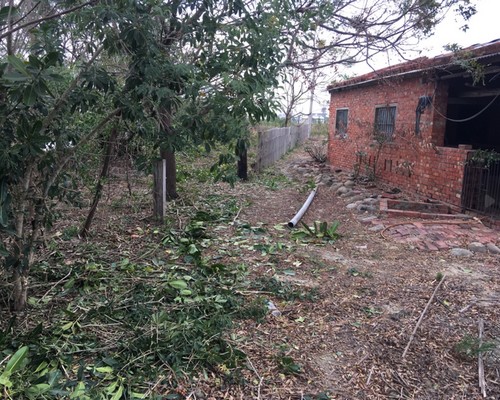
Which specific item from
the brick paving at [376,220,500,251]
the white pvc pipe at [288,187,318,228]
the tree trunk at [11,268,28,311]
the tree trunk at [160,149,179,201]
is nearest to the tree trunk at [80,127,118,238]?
the tree trunk at [11,268,28,311]

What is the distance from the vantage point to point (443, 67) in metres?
8.39

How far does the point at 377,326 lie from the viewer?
12.6 feet

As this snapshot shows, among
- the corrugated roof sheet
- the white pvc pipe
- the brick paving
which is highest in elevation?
the corrugated roof sheet

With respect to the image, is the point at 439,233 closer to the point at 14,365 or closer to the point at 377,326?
the point at 377,326

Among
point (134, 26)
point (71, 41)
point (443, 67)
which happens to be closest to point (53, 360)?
point (134, 26)

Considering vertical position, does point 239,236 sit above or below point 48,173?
below

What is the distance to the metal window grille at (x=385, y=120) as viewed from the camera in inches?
432

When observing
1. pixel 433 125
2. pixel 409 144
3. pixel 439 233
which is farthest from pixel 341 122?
pixel 439 233

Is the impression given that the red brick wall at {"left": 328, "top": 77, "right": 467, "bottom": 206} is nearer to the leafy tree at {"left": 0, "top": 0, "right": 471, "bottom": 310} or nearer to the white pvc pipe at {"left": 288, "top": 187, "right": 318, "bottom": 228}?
the white pvc pipe at {"left": 288, "top": 187, "right": 318, "bottom": 228}

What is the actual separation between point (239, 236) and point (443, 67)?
5197 millimetres

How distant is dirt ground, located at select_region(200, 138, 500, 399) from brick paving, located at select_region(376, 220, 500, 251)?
26cm

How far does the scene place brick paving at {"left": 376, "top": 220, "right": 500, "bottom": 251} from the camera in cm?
629

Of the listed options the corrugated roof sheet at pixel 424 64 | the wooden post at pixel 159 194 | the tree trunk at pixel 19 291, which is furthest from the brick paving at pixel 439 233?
the tree trunk at pixel 19 291

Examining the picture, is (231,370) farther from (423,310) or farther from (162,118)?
(162,118)
